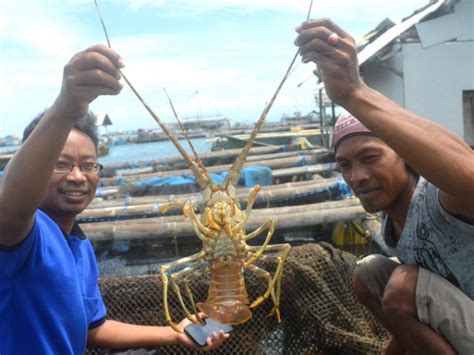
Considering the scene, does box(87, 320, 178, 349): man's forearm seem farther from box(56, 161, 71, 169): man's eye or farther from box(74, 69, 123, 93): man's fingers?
box(74, 69, 123, 93): man's fingers

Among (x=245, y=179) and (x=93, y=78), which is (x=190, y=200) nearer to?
(x=245, y=179)

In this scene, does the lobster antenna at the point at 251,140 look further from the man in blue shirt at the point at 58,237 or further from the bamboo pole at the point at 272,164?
the bamboo pole at the point at 272,164

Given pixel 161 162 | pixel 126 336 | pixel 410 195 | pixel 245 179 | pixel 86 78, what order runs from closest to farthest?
pixel 86 78
pixel 410 195
pixel 126 336
pixel 245 179
pixel 161 162

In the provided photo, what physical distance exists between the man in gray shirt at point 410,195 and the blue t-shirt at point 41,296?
167cm

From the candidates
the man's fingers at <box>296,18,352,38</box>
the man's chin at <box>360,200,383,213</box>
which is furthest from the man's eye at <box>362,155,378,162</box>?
the man's fingers at <box>296,18,352,38</box>

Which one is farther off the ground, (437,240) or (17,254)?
(17,254)

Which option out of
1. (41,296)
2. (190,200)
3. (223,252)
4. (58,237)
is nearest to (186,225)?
(190,200)

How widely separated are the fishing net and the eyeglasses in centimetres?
169

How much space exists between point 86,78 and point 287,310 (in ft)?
10.2

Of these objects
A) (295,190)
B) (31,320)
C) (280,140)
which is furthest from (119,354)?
(280,140)

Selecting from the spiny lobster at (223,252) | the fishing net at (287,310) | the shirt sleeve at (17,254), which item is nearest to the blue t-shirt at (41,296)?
the shirt sleeve at (17,254)

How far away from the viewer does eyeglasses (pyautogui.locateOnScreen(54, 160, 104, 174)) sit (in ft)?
8.79

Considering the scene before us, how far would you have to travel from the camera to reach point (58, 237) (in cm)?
255

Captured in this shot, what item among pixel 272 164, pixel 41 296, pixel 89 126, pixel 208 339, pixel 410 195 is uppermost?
pixel 89 126
